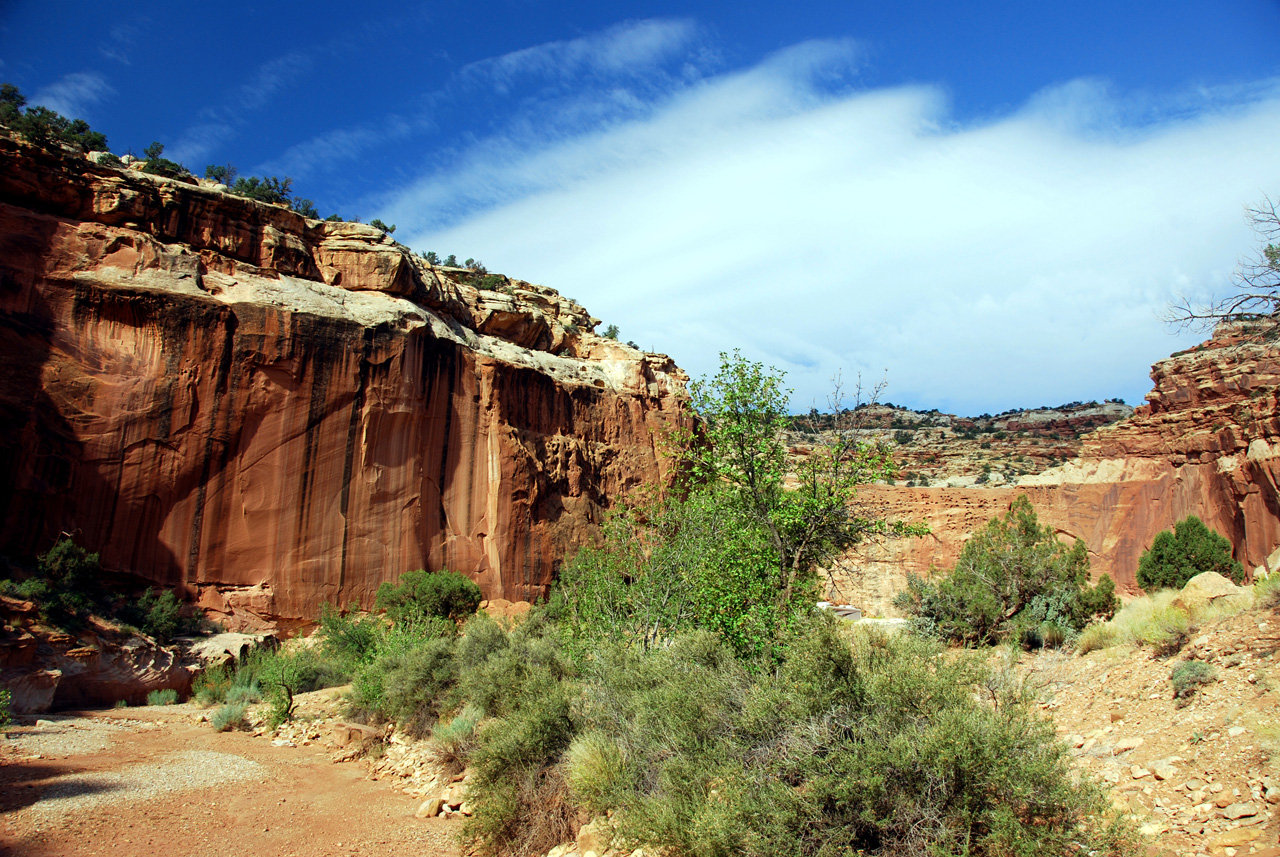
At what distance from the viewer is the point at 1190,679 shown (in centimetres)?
816

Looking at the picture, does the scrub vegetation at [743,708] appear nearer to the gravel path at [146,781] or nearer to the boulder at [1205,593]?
the gravel path at [146,781]

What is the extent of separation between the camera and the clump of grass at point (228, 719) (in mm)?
13820

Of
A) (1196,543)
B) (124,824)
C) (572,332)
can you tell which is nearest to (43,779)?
(124,824)

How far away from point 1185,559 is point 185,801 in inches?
1002

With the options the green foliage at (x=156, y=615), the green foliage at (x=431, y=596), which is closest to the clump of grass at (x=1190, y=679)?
the green foliage at (x=431, y=596)

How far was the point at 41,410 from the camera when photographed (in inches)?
770

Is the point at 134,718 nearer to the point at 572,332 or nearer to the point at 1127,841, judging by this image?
the point at 1127,841

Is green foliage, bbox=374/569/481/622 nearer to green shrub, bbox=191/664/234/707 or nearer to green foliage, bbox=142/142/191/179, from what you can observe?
green shrub, bbox=191/664/234/707

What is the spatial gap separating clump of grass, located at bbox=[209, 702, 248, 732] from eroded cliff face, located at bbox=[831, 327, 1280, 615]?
17608 millimetres

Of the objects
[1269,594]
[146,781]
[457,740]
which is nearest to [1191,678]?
[1269,594]

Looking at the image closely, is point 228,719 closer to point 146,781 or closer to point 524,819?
point 146,781

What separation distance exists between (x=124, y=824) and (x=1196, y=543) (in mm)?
26196

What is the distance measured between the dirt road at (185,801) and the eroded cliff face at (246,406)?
9.60 metres

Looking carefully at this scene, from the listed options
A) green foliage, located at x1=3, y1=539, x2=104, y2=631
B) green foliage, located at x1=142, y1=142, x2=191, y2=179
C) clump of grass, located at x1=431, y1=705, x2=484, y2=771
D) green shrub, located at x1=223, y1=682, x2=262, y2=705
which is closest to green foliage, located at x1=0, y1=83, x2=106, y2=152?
green foliage, located at x1=142, y1=142, x2=191, y2=179
